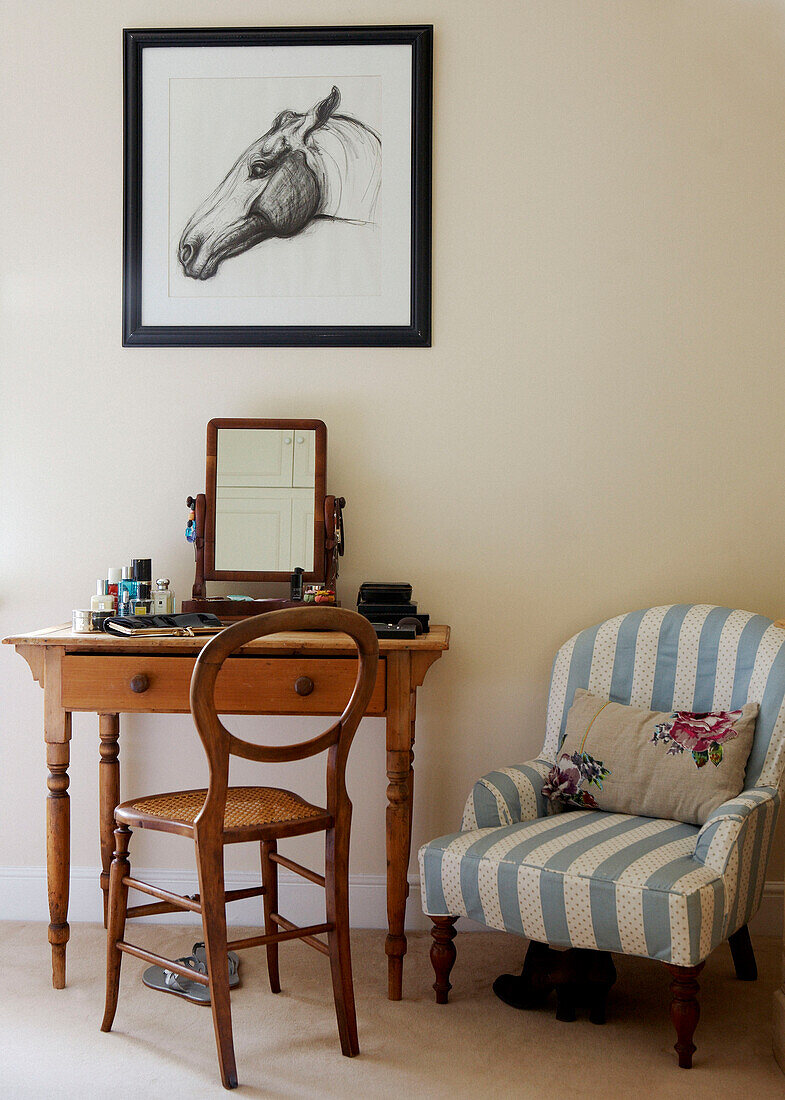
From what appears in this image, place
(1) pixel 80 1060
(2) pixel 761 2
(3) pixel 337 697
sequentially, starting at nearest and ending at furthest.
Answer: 1. (1) pixel 80 1060
2. (3) pixel 337 697
3. (2) pixel 761 2

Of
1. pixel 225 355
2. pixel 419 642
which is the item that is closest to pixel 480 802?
pixel 419 642

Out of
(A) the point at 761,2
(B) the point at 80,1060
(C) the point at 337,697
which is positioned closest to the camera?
(B) the point at 80,1060

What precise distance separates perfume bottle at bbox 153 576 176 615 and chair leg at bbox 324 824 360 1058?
794 mm

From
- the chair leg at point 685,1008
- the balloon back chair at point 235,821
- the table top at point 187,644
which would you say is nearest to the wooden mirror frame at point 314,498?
the table top at point 187,644

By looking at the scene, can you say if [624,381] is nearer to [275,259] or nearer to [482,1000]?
[275,259]

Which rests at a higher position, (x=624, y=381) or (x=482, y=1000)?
(x=624, y=381)

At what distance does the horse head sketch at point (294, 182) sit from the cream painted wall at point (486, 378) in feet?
0.71

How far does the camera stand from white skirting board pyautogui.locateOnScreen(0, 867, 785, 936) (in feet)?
8.54

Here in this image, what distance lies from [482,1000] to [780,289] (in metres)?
1.97

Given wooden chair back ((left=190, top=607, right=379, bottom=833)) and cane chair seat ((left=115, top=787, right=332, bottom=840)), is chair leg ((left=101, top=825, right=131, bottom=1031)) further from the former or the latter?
wooden chair back ((left=190, top=607, right=379, bottom=833))

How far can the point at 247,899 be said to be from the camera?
2.64 m

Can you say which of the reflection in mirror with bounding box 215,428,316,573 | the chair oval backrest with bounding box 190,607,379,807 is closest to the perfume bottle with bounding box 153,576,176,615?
the reflection in mirror with bounding box 215,428,316,573

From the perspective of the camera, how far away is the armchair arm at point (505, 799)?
219 cm

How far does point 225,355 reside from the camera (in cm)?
267
